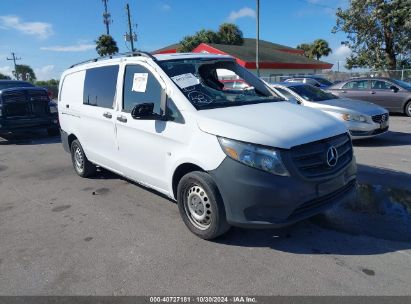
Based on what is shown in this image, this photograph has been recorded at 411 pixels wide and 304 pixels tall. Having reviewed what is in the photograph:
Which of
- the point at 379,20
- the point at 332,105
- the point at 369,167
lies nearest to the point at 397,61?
the point at 379,20

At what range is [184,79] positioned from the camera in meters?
4.43

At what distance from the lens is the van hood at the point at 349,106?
8733 millimetres

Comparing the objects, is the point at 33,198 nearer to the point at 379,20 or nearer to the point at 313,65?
the point at 379,20

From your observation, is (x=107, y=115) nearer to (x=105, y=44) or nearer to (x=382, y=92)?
(x=382, y=92)

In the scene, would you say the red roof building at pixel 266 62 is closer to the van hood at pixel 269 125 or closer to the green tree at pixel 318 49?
the green tree at pixel 318 49

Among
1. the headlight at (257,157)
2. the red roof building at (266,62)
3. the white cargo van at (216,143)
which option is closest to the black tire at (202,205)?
the white cargo van at (216,143)

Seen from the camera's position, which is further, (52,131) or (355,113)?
(52,131)

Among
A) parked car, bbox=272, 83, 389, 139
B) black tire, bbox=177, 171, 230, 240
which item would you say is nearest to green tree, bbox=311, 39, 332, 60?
parked car, bbox=272, 83, 389, 139

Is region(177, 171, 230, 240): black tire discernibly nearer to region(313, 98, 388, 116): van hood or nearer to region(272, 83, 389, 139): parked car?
region(272, 83, 389, 139): parked car

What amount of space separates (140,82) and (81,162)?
8.84 ft

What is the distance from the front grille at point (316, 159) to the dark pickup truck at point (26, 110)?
9965 millimetres

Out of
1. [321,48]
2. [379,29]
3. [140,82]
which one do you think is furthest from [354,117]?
[321,48]

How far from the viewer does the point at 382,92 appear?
44.7 ft

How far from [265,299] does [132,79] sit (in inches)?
126
